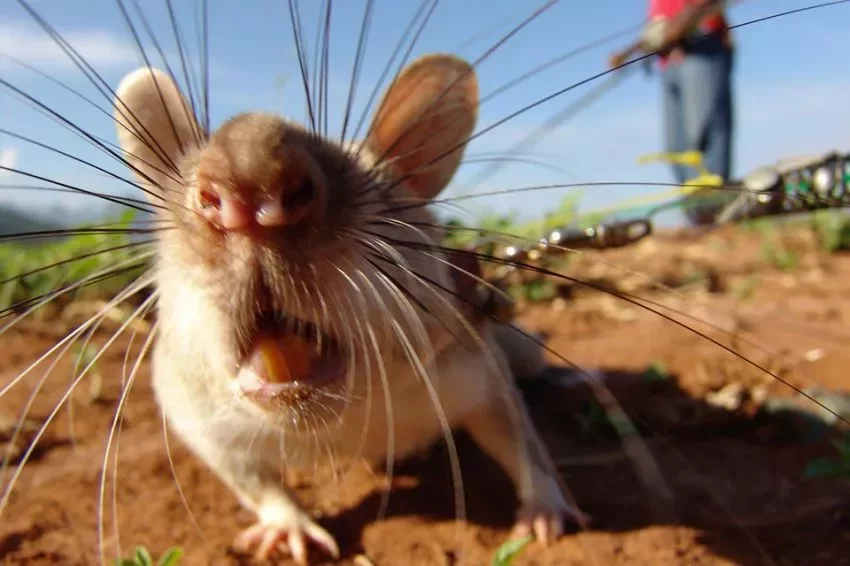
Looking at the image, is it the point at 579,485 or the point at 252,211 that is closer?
the point at 252,211

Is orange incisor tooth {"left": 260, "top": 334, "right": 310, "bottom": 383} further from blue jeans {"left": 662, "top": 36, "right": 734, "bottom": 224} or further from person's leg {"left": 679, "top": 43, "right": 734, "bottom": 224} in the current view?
person's leg {"left": 679, "top": 43, "right": 734, "bottom": 224}

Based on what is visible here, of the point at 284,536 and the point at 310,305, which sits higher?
the point at 310,305

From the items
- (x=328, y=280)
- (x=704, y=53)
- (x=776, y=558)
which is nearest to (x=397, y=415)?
(x=328, y=280)

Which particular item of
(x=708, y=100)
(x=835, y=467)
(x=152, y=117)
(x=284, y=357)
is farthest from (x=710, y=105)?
(x=284, y=357)

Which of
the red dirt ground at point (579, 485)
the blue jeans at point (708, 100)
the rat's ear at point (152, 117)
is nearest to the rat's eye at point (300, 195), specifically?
the rat's ear at point (152, 117)

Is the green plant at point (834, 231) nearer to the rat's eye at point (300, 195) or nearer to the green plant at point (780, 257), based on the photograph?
the green plant at point (780, 257)

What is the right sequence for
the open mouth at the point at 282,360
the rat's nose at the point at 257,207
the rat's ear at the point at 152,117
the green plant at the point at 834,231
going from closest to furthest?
1. the rat's nose at the point at 257,207
2. the open mouth at the point at 282,360
3. the rat's ear at the point at 152,117
4. the green plant at the point at 834,231

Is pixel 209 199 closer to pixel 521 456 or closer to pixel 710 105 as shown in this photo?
pixel 521 456

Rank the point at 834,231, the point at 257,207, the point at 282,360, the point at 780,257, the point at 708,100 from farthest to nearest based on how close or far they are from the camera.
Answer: the point at 834,231 < the point at 708,100 < the point at 780,257 < the point at 282,360 < the point at 257,207
